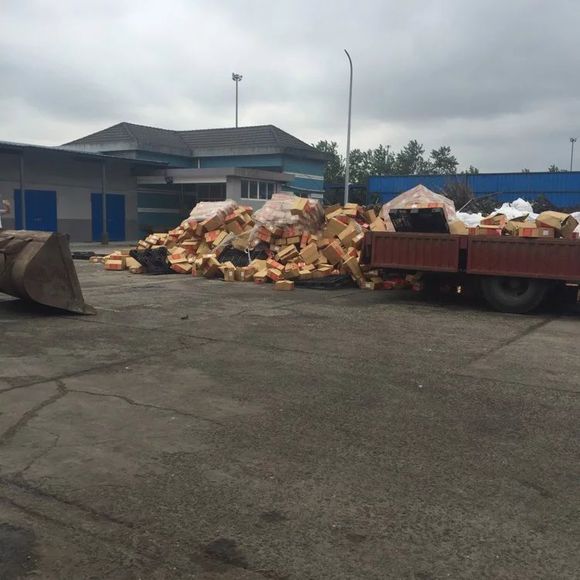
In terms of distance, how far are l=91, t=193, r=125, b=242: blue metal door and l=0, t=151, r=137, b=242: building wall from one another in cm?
24

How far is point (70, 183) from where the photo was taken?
31625 millimetres

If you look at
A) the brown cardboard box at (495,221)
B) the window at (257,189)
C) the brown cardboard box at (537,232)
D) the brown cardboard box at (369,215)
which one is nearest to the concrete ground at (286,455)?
the brown cardboard box at (537,232)

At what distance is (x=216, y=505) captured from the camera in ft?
11.9

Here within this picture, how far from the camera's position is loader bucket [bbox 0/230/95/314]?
954 cm

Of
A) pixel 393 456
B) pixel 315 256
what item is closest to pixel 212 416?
pixel 393 456

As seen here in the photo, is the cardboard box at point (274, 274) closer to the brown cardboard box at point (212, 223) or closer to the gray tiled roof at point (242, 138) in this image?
the brown cardboard box at point (212, 223)

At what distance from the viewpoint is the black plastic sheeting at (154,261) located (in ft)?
59.9

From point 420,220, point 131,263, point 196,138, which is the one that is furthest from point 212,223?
point 196,138

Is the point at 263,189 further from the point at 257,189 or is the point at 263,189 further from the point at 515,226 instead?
the point at 515,226

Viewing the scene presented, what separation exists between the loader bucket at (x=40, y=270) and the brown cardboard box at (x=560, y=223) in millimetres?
8246

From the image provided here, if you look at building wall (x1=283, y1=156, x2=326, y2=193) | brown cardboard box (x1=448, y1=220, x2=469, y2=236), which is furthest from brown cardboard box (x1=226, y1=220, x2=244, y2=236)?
building wall (x1=283, y1=156, x2=326, y2=193)

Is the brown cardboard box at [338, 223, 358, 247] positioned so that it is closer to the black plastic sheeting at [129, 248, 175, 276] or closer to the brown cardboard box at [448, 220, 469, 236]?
the brown cardboard box at [448, 220, 469, 236]

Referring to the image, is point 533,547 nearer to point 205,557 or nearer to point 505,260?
point 205,557

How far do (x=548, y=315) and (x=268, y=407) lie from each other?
775 centimetres
